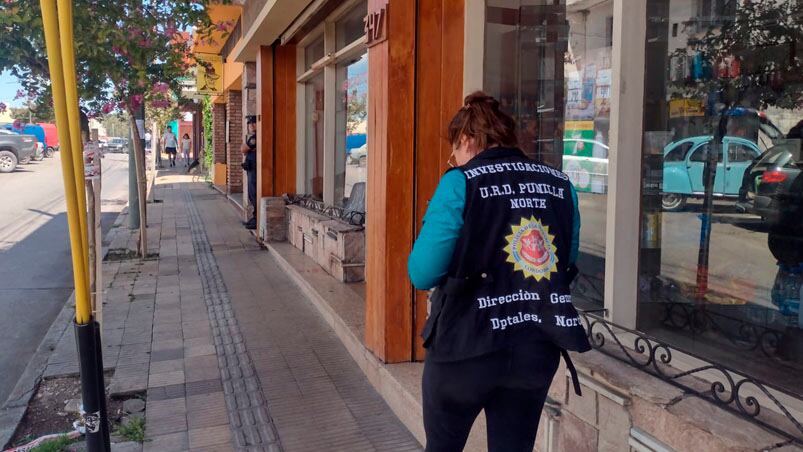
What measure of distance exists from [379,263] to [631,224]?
6.19 ft

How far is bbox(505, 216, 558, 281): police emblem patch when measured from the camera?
87.1 inches

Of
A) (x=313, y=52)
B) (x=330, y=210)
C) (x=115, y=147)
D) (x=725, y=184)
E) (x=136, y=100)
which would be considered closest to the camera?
(x=725, y=184)

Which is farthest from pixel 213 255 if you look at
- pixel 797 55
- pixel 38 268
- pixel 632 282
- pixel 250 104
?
pixel 797 55

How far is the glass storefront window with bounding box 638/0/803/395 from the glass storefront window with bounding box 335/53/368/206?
468 centimetres

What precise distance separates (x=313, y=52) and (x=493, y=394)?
8.05m

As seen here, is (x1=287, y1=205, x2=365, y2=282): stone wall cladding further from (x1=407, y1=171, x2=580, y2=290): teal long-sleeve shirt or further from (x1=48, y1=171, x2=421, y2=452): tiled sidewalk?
(x1=407, y1=171, x2=580, y2=290): teal long-sleeve shirt

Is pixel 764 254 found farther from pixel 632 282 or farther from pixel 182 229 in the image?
pixel 182 229

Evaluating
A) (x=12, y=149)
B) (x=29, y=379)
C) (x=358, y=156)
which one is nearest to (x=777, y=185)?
(x=29, y=379)

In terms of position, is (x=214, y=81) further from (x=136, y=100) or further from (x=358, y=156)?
(x=358, y=156)

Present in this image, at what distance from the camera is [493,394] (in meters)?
2.30

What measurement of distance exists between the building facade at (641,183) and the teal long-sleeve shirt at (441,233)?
99 cm

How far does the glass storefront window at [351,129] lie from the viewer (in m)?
7.84

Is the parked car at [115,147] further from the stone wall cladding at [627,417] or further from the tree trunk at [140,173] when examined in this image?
the stone wall cladding at [627,417]

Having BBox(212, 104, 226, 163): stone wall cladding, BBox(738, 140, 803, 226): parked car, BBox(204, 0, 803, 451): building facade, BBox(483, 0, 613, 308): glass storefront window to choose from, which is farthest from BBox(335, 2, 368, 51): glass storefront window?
BBox(212, 104, 226, 163): stone wall cladding
